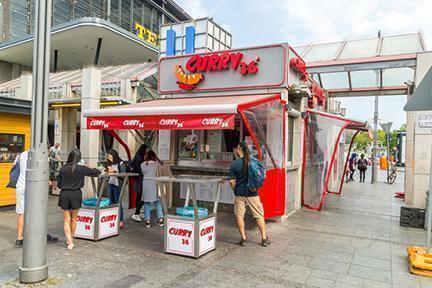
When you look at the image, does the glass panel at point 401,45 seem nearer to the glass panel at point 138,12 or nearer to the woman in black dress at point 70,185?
the woman in black dress at point 70,185

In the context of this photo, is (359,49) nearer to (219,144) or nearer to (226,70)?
(226,70)

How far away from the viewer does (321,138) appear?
9.14 metres

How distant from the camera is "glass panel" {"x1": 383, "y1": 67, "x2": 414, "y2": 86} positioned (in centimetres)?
1126

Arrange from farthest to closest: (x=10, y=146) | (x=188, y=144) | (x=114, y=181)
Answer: (x=188, y=144), (x=10, y=146), (x=114, y=181)

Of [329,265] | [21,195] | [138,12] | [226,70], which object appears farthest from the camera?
[138,12]

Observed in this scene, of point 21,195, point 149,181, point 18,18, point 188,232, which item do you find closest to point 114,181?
point 149,181

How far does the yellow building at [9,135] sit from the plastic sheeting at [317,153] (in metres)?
7.25

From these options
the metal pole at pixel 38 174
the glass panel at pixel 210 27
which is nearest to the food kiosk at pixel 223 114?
the metal pole at pixel 38 174

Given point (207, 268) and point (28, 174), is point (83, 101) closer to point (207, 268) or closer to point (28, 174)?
point (28, 174)

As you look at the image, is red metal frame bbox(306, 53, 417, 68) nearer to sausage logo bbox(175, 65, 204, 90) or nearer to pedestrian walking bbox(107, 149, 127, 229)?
sausage logo bbox(175, 65, 204, 90)

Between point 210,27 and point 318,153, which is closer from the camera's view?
point 318,153

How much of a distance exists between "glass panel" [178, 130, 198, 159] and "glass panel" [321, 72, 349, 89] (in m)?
6.15

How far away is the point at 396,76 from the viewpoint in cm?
1157

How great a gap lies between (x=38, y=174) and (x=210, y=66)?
5.08 m
